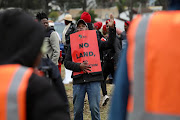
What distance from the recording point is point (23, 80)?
5.91 ft

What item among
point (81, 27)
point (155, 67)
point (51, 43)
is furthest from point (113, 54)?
point (155, 67)

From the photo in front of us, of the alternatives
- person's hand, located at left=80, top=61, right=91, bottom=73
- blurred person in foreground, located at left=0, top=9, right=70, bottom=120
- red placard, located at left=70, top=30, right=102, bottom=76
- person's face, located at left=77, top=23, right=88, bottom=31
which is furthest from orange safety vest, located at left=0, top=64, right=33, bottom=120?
person's face, located at left=77, top=23, right=88, bottom=31

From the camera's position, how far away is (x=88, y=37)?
196 inches

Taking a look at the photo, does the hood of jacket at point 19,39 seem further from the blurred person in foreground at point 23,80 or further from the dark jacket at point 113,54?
the dark jacket at point 113,54

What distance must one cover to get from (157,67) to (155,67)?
11 millimetres

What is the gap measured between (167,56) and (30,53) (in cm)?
78

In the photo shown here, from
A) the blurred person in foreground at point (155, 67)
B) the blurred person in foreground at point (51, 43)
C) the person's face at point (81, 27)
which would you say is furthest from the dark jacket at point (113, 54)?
the blurred person in foreground at point (155, 67)

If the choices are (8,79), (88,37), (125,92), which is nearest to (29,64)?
(8,79)

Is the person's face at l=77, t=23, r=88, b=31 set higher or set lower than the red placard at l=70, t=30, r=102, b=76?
higher

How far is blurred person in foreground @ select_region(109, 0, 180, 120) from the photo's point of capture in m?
1.78

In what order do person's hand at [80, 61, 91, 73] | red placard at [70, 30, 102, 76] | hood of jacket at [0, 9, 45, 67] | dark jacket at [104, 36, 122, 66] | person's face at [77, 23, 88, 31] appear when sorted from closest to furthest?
hood of jacket at [0, 9, 45, 67], person's hand at [80, 61, 91, 73], red placard at [70, 30, 102, 76], person's face at [77, 23, 88, 31], dark jacket at [104, 36, 122, 66]

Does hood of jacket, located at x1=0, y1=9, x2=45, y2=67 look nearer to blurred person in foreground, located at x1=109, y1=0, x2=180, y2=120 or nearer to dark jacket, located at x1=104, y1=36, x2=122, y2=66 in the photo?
blurred person in foreground, located at x1=109, y1=0, x2=180, y2=120

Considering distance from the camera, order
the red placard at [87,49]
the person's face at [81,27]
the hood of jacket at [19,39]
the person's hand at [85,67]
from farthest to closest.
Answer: the person's face at [81,27]
the red placard at [87,49]
the person's hand at [85,67]
the hood of jacket at [19,39]

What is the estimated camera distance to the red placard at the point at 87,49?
4961 millimetres
